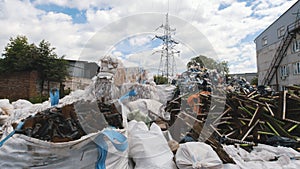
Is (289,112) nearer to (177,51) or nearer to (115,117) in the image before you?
(177,51)

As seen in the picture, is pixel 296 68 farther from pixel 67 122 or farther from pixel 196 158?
pixel 67 122

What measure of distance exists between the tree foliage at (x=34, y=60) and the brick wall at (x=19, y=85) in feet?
0.88

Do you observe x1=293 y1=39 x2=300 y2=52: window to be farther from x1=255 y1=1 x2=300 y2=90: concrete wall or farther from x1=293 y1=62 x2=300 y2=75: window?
x1=293 y1=62 x2=300 y2=75: window

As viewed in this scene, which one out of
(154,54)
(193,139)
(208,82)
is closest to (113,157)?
(193,139)

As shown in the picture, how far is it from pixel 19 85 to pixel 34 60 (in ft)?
3.87

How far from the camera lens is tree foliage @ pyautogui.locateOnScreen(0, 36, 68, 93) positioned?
27.9ft

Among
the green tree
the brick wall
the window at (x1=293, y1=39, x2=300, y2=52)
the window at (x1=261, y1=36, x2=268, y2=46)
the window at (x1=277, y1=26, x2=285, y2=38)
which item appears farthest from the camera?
the window at (x1=261, y1=36, x2=268, y2=46)

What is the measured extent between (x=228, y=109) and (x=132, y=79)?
1758mm

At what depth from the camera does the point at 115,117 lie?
5.23 feet

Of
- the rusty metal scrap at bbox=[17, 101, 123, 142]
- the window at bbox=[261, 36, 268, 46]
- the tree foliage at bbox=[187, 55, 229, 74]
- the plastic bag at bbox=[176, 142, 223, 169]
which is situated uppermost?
the window at bbox=[261, 36, 268, 46]

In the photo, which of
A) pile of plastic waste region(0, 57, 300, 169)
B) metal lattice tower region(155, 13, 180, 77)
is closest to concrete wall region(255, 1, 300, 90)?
metal lattice tower region(155, 13, 180, 77)

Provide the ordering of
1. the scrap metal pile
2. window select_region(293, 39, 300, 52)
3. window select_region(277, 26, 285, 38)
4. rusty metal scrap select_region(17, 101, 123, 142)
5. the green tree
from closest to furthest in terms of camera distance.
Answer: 1. rusty metal scrap select_region(17, 101, 123, 142)
2. the scrap metal pile
3. the green tree
4. window select_region(293, 39, 300, 52)
5. window select_region(277, 26, 285, 38)

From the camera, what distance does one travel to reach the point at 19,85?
26.6ft

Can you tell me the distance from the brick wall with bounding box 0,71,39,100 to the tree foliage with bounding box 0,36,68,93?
267 millimetres
